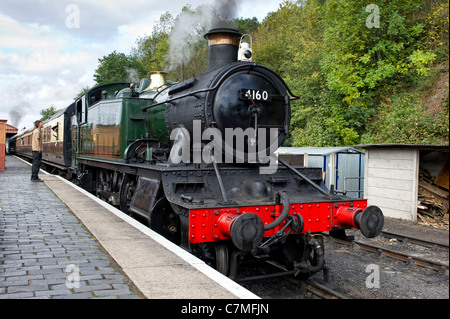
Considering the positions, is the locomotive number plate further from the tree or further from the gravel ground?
the tree

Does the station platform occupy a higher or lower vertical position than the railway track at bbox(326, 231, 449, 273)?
higher

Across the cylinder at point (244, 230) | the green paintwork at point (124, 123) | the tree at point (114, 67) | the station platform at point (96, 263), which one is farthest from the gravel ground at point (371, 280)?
the tree at point (114, 67)

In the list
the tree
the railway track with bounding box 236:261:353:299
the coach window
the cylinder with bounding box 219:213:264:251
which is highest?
the tree

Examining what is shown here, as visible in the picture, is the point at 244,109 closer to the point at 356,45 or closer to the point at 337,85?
the point at 356,45

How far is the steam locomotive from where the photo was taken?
4.57 meters

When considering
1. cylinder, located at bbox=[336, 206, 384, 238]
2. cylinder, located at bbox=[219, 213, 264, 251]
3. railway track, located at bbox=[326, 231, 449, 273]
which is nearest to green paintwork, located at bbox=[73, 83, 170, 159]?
cylinder, located at bbox=[219, 213, 264, 251]

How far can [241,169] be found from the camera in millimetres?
5441

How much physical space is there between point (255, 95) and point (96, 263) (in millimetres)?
3061

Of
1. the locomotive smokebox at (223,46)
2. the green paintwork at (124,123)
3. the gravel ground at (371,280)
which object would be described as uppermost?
the locomotive smokebox at (223,46)

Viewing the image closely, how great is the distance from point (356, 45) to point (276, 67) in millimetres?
18609

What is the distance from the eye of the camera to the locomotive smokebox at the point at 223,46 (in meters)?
5.80

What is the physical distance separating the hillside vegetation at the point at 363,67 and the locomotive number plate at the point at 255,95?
196 cm

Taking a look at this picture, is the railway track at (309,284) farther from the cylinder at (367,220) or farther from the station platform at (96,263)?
the station platform at (96,263)

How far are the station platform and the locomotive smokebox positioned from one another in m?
2.73
